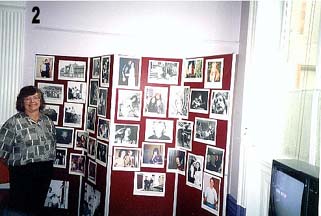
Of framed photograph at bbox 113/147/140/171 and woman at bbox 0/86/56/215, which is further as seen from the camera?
framed photograph at bbox 113/147/140/171

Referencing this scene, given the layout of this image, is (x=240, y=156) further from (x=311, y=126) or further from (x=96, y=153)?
(x=96, y=153)

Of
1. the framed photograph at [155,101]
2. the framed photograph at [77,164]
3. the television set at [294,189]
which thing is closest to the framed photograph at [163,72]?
the framed photograph at [155,101]

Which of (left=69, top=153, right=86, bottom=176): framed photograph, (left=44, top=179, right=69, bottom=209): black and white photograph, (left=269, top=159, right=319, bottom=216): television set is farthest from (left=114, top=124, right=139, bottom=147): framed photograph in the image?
(left=269, top=159, right=319, bottom=216): television set

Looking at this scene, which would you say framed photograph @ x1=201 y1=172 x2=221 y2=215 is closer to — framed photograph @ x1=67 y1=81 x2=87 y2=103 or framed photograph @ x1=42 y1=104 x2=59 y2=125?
framed photograph @ x1=67 y1=81 x2=87 y2=103

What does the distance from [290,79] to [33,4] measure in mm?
2814

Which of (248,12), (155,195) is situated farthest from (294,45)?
(155,195)

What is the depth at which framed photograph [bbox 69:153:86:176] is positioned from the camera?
352cm

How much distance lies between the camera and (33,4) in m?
3.53

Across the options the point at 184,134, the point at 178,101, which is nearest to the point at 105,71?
the point at 178,101

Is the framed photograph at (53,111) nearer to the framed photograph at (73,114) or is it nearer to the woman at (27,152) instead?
the framed photograph at (73,114)

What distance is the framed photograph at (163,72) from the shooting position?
3.09 meters

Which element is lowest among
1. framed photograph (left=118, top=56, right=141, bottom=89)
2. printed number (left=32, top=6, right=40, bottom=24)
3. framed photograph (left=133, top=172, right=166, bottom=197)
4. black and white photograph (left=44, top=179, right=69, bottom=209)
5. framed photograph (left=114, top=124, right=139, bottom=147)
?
black and white photograph (left=44, top=179, right=69, bottom=209)

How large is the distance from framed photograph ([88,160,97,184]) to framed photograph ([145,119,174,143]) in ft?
2.19

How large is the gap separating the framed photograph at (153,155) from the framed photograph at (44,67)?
1.33 meters
